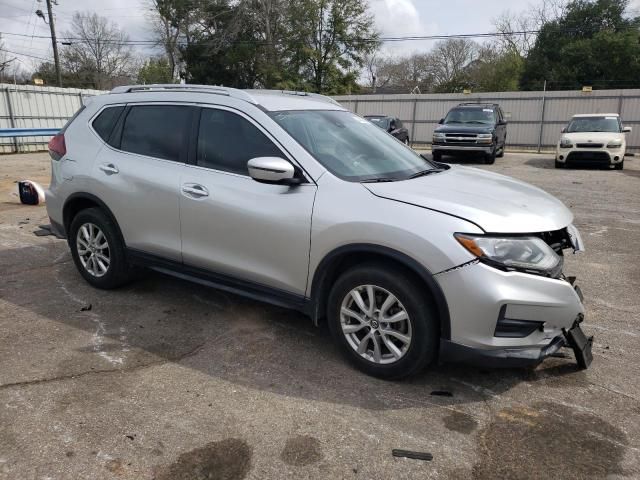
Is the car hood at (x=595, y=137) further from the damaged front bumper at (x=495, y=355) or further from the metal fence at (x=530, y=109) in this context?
the damaged front bumper at (x=495, y=355)

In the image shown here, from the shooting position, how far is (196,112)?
4191 mm

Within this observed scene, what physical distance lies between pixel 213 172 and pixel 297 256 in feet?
3.23

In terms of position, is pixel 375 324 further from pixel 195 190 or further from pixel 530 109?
pixel 530 109

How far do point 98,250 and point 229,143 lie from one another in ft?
6.04

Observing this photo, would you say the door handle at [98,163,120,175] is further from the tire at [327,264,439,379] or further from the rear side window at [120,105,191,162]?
the tire at [327,264,439,379]

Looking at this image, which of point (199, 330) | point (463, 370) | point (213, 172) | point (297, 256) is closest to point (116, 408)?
point (199, 330)

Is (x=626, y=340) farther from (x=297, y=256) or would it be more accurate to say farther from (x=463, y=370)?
(x=297, y=256)

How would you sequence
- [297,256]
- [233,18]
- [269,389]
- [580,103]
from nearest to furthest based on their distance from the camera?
1. [269,389]
2. [297,256]
3. [580,103]
4. [233,18]

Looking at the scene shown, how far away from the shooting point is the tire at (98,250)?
470 cm

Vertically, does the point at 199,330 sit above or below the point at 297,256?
below

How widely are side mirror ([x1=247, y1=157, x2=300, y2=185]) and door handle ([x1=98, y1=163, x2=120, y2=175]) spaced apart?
66.8 inches

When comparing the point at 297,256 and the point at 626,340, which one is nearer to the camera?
the point at 297,256

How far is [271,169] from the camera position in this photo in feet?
11.1

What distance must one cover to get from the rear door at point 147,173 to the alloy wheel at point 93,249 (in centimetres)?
35
